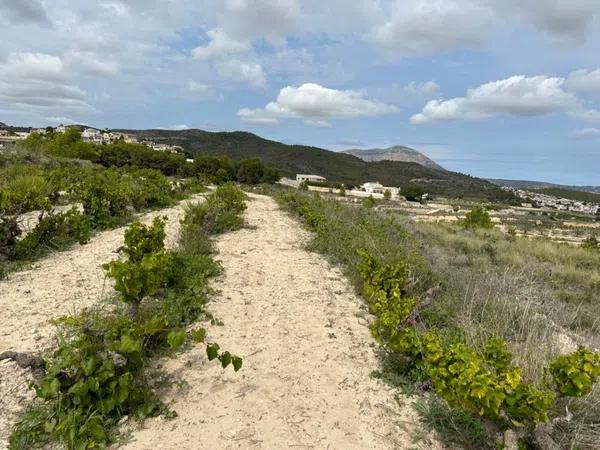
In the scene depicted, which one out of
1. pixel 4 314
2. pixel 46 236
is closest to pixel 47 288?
pixel 4 314

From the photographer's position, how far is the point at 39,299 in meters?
4.36

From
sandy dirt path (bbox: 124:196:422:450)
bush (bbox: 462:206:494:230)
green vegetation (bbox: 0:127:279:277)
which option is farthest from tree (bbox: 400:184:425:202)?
sandy dirt path (bbox: 124:196:422:450)

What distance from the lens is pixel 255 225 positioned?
9703mm

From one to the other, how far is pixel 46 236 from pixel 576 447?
7.00m

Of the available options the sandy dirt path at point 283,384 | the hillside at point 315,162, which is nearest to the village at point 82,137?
the hillside at point 315,162

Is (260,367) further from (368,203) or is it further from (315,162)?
(315,162)

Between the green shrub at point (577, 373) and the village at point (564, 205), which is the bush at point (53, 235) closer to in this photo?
the green shrub at point (577, 373)

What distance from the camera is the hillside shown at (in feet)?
281

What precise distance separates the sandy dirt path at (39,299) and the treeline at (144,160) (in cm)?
2077

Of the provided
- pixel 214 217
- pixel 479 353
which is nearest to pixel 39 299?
pixel 479 353

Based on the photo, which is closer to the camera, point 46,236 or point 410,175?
point 46,236

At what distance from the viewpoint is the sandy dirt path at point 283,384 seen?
2545mm

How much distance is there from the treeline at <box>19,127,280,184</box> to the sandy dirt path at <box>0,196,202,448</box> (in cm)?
2077

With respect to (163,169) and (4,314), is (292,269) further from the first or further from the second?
(163,169)
